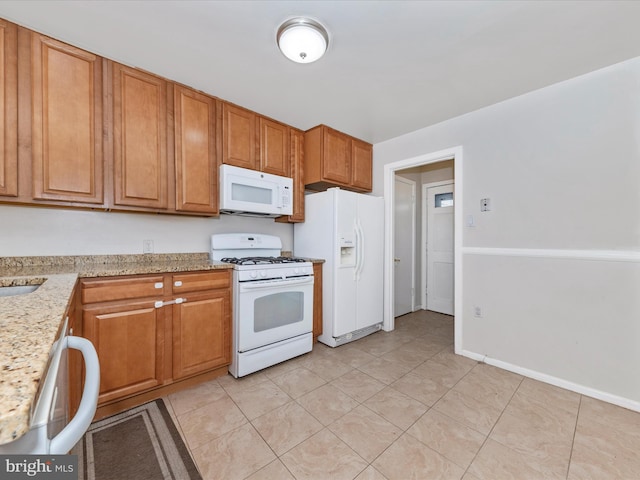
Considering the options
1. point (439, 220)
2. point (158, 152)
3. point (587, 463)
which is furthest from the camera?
point (439, 220)

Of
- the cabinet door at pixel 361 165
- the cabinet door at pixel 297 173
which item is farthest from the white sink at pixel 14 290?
the cabinet door at pixel 361 165

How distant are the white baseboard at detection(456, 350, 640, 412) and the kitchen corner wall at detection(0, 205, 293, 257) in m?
2.71

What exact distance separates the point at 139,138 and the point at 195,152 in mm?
398

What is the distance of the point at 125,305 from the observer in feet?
5.92

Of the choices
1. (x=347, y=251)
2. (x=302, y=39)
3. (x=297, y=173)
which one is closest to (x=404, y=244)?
(x=347, y=251)

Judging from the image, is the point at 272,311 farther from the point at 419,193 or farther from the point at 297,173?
the point at 419,193

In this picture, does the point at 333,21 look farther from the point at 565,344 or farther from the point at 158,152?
the point at 565,344

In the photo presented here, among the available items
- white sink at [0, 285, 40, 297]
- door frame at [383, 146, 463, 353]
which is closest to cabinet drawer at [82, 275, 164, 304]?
white sink at [0, 285, 40, 297]

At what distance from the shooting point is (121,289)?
1.79 m

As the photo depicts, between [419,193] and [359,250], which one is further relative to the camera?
[419,193]

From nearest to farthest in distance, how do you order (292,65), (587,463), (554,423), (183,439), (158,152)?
(587,463) → (183,439) → (554,423) → (292,65) → (158,152)

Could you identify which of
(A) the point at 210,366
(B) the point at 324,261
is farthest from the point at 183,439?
(B) the point at 324,261

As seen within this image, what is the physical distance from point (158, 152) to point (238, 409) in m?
1.98

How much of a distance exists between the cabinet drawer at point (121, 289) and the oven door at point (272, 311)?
58cm
